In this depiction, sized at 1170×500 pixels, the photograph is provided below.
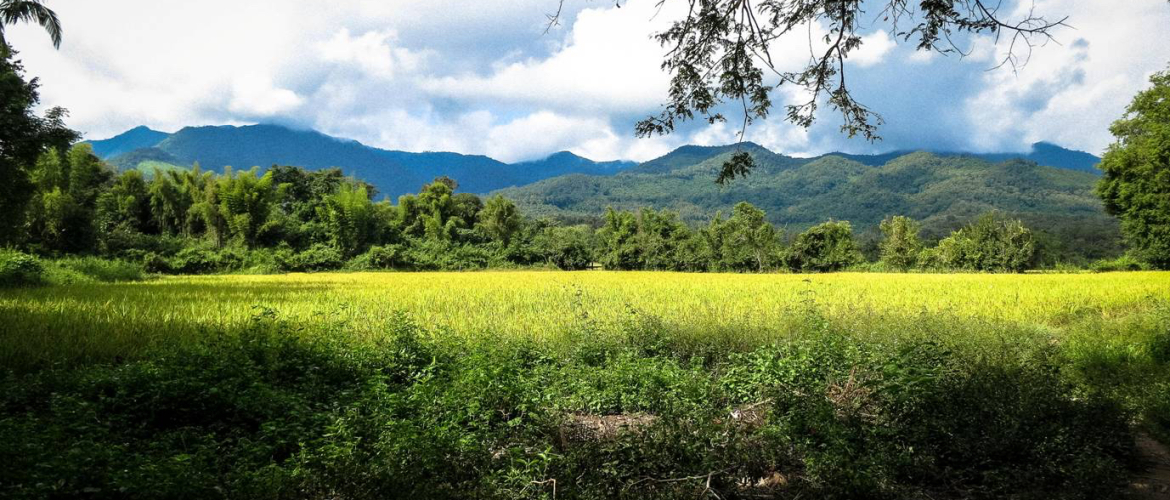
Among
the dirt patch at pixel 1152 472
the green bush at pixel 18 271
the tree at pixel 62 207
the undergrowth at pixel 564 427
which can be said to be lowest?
the dirt patch at pixel 1152 472

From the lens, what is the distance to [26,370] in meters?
6.16

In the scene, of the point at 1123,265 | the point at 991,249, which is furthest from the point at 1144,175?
the point at 991,249

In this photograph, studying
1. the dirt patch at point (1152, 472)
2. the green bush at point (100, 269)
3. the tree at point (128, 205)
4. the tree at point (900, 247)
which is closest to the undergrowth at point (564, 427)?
the dirt patch at point (1152, 472)

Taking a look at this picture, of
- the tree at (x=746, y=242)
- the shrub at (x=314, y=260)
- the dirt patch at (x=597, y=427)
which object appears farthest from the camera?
the tree at (x=746, y=242)

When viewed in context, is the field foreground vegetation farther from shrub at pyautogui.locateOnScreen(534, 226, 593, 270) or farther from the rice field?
shrub at pyautogui.locateOnScreen(534, 226, 593, 270)

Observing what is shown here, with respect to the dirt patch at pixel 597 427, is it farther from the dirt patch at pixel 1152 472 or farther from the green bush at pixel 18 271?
the green bush at pixel 18 271

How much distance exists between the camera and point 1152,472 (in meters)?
4.36

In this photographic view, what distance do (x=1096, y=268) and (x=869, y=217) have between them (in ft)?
455

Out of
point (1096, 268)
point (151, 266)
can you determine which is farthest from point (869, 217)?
point (151, 266)

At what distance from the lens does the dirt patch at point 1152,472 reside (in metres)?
3.94

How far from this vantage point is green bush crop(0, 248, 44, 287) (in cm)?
1452

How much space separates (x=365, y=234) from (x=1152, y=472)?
4844 cm

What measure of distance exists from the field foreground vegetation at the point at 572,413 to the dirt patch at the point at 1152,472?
0.14 m

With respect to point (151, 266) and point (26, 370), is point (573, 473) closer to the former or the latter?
point (26, 370)
